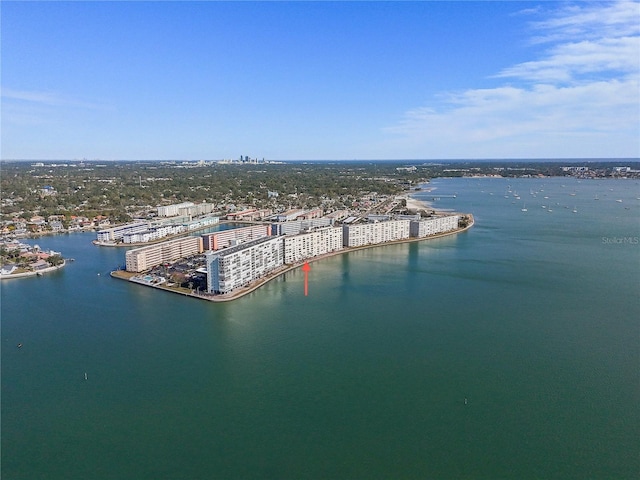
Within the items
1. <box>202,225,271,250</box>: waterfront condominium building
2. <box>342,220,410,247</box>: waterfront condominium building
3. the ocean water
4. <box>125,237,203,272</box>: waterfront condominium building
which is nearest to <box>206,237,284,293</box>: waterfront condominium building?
the ocean water

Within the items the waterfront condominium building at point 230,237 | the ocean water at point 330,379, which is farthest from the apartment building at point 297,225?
the ocean water at point 330,379

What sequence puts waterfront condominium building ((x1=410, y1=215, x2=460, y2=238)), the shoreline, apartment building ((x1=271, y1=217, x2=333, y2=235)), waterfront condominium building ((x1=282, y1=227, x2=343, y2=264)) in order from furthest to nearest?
1. waterfront condominium building ((x1=410, y1=215, x2=460, y2=238))
2. apartment building ((x1=271, y1=217, x2=333, y2=235))
3. waterfront condominium building ((x1=282, y1=227, x2=343, y2=264))
4. the shoreline

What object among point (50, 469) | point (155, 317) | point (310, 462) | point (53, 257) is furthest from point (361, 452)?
point (53, 257)

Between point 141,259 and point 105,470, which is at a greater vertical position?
point 141,259

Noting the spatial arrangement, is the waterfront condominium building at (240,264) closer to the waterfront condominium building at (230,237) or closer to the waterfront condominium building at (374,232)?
the waterfront condominium building at (230,237)

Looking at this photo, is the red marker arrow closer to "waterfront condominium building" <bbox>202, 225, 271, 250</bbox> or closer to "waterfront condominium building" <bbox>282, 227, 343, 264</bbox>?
"waterfront condominium building" <bbox>282, 227, 343, 264</bbox>

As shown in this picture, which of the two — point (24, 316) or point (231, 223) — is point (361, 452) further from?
point (231, 223)
